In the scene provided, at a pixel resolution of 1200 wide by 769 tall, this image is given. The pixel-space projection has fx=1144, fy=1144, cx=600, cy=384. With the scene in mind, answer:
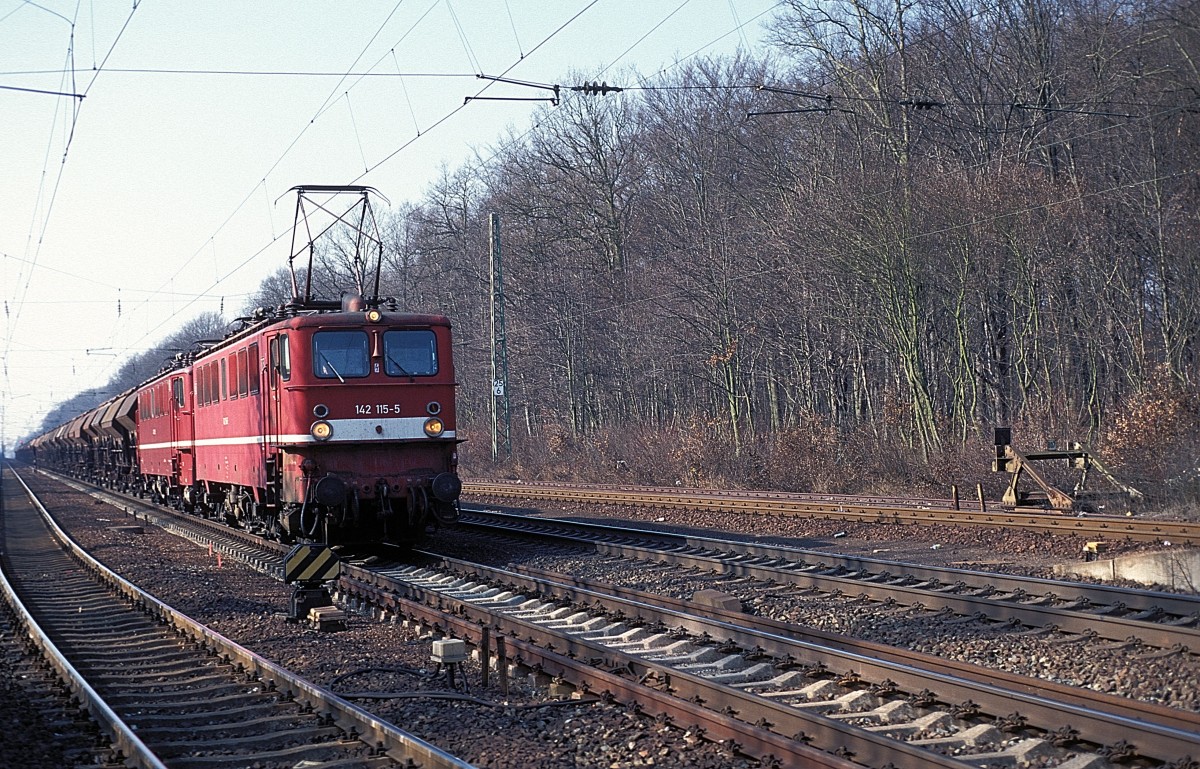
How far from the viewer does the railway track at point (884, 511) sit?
504 inches

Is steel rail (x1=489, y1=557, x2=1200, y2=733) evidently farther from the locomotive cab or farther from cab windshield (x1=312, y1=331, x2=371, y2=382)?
cab windshield (x1=312, y1=331, x2=371, y2=382)

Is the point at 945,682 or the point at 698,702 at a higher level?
the point at 945,682

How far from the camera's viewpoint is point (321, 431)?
14648mm

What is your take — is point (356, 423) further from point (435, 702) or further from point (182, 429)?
point (182, 429)

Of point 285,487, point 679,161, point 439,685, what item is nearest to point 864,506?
point 285,487

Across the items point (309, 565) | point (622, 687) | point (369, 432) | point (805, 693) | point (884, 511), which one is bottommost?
point (805, 693)

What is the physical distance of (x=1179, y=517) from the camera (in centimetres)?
1441

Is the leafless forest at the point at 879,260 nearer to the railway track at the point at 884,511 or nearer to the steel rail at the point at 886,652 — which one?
the railway track at the point at 884,511

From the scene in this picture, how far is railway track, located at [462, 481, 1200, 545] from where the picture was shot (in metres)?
12.8

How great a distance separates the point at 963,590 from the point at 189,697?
22.3 ft

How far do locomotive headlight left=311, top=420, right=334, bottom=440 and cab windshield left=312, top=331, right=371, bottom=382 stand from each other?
0.64 metres

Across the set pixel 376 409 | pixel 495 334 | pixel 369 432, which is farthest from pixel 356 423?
pixel 495 334

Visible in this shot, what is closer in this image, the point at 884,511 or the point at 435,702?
the point at 435,702

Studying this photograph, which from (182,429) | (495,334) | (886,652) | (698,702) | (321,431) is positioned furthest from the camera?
(495,334)
